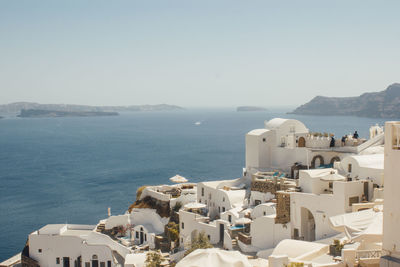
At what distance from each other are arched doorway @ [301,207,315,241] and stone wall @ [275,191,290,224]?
968 mm

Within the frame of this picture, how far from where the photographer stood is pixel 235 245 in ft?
101

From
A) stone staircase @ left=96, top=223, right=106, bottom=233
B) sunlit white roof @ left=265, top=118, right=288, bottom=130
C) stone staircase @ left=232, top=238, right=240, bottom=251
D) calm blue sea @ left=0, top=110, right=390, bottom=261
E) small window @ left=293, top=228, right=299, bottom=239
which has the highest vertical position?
sunlit white roof @ left=265, top=118, right=288, bottom=130

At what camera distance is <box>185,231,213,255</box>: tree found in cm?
2910

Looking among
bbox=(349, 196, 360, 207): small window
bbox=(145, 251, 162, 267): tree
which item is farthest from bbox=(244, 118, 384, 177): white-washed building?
bbox=(145, 251, 162, 267): tree

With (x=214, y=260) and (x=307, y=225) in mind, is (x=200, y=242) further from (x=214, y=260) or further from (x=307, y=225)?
(x=214, y=260)

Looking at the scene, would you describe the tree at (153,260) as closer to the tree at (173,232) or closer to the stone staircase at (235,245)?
the stone staircase at (235,245)

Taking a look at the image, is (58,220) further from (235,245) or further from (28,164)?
(28,164)

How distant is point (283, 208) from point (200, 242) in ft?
20.4

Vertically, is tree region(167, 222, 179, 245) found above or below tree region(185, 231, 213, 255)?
below

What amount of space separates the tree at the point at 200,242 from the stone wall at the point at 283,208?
492cm

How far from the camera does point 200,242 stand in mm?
30703

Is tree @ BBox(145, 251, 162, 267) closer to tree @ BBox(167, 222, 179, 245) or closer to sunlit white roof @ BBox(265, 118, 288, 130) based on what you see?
tree @ BBox(167, 222, 179, 245)

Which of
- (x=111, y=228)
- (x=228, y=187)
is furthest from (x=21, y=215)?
(x=228, y=187)

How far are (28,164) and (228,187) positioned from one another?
77.6 m
